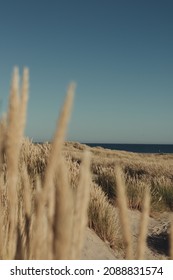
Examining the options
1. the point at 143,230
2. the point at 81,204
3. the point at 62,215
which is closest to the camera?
the point at 62,215

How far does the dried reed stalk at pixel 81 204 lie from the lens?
2.48 feet

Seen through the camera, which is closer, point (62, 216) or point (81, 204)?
point (62, 216)

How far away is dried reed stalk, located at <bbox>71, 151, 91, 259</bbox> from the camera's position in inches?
29.8

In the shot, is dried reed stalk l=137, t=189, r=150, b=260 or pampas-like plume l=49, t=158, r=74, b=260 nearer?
pampas-like plume l=49, t=158, r=74, b=260

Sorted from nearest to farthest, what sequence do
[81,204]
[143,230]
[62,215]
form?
[62,215] → [81,204] → [143,230]

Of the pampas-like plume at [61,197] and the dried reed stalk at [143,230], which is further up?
the pampas-like plume at [61,197]

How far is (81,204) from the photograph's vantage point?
0.78 m

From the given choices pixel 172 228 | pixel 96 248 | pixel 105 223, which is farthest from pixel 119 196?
pixel 105 223

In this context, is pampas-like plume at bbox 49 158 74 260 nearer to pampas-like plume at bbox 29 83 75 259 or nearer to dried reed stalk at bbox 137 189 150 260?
pampas-like plume at bbox 29 83 75 259

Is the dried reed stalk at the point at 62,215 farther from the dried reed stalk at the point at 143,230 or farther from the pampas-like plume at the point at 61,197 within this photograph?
the dried reed stalk at the point at 143,230

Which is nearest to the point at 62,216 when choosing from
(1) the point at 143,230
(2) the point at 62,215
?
(2) the point at 62,215

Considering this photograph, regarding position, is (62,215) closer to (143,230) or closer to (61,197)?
(61,197)

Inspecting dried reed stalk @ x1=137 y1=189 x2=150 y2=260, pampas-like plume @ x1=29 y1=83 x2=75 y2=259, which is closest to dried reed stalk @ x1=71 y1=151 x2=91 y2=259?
pampas-like plume @ x1=29 y1=83 x2=75 y2=259

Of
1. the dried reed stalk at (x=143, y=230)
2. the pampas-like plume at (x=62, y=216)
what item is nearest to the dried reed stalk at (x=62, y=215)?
the pampas-like plume at (x=62, y=216)
